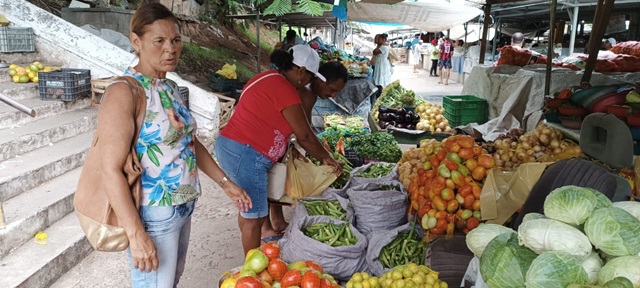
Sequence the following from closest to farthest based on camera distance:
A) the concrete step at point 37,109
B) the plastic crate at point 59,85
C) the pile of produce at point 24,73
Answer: the concrete step at point 37,109 < the plastic crate at point 59,85 < the pile of produce at point 24,73

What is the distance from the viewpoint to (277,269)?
2451mm

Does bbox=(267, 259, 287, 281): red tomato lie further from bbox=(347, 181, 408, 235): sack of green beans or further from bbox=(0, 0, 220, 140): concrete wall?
bbox=(0, 0, 220, 140): concrete wall

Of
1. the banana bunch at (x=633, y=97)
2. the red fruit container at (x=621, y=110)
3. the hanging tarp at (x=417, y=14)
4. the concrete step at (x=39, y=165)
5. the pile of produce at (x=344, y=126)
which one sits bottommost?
the concrete step at (x=39, y=165)

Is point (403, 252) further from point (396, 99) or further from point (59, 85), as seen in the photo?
point (396, 99)

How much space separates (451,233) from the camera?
327cm

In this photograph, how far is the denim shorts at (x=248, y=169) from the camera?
11.8ft

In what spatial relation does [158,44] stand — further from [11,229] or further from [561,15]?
[561,15]

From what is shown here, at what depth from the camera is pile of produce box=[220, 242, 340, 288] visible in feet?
7.48

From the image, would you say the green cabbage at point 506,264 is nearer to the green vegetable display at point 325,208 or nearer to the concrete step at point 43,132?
the green vegetable display at point 325,208

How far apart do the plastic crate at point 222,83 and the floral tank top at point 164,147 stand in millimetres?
8030

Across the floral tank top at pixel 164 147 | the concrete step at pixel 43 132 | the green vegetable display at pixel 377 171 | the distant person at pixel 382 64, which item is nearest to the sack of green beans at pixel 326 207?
the green vegetable display at pixel 377 171

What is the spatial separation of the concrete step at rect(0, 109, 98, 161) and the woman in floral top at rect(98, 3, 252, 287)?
11.3 ft

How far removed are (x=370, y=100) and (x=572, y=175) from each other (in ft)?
26.1

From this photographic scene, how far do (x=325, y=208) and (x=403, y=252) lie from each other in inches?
34.4
